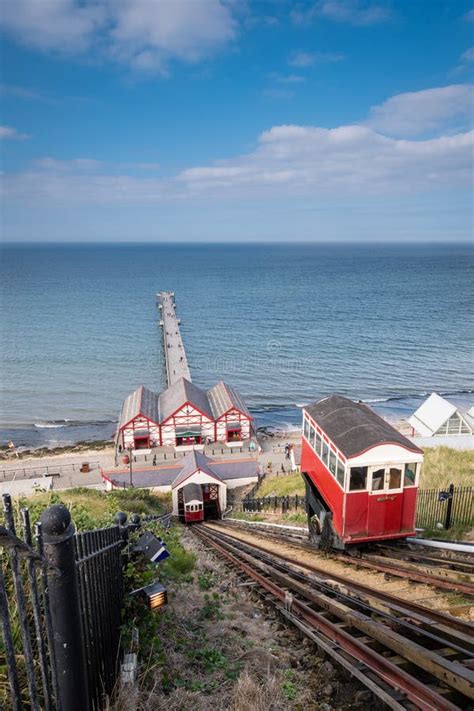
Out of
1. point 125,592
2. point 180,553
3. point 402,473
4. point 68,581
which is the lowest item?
point 180,553

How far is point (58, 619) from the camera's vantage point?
3.20 metres

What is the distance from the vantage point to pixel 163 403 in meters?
39.0

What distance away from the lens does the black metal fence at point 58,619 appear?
274 centimetres

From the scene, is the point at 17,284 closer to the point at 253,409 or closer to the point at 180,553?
the point at 253,409

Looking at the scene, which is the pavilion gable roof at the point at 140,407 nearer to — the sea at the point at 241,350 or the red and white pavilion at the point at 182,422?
the red and white pavilion at the point at 182,422

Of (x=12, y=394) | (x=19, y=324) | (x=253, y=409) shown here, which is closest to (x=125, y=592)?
(x=253, y=409)

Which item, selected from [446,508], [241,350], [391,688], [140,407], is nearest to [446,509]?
[446,508]

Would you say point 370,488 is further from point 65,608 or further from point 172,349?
point 172,349

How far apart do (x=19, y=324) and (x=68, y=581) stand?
99.7 metres

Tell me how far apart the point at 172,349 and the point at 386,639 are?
63.4 meters

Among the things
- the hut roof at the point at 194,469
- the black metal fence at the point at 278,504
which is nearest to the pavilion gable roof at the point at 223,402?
the hut roof at the point at 194,469

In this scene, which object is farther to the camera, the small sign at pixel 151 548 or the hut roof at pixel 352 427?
the hut roof at pixel 352 427

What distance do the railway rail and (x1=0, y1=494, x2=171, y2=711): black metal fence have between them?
20.6 ft

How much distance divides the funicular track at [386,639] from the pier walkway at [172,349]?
142ft
